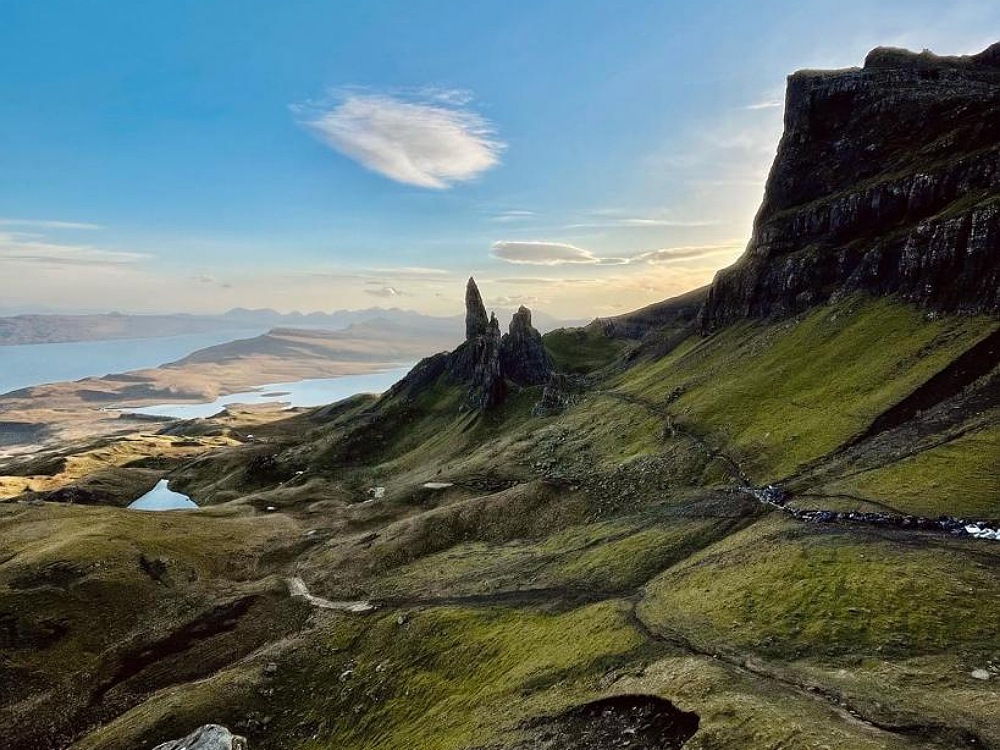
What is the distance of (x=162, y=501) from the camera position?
569 ft

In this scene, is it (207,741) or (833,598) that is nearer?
(833,598)

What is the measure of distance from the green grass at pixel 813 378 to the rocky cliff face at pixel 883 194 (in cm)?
618

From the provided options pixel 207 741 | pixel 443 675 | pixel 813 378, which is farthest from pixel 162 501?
pixel 813 378

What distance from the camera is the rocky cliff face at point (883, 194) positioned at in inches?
3556

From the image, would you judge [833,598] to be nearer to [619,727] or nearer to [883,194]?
[619,727]

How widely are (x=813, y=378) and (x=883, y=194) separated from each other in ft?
191

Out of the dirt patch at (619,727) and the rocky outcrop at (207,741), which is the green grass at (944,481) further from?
the rocky outcrop at (207,741)

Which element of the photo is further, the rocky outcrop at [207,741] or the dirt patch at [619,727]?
the rocky outcrop at [207,741]

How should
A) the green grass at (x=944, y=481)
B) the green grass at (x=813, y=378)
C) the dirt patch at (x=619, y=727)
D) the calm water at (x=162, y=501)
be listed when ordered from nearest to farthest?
the dirt patch at (x=619, y=727)
the green grass at (x=944, y=481)
the green grass at (x=813, y=378)
the calm water at (x=162, y=501)

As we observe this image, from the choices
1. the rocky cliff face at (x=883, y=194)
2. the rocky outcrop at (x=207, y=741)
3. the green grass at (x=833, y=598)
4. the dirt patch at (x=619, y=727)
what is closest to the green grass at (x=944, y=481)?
the green grass at (x=833, y=598)

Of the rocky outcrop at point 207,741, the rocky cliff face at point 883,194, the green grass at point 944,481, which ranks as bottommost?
the rocky outcrop at point 207,741

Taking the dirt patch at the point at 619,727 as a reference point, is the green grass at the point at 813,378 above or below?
above

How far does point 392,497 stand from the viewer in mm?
116688

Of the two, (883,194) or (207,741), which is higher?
(883,194)
